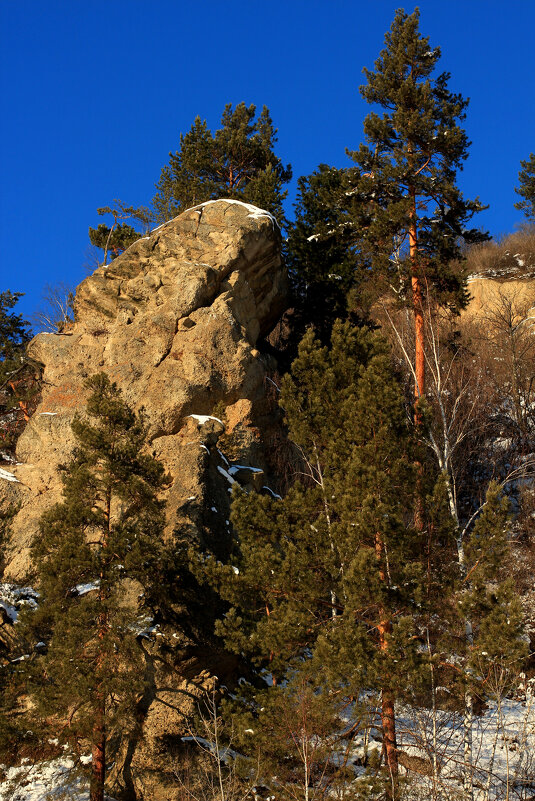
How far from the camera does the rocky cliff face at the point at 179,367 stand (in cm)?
1282

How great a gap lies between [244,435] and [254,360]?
1.97 metres

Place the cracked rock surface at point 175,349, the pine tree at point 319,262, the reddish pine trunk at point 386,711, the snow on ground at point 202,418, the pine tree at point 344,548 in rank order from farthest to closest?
the pine tree at point 319,262, the snow on ground at point 202,418, the cracked rock surface at point 175,349, the reddish pine trunk at point 386,711, the pine tree at point 344,548

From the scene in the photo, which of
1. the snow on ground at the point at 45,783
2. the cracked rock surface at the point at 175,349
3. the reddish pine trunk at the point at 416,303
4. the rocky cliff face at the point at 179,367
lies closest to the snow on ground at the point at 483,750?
the rocky cliff face at the point at 179,367

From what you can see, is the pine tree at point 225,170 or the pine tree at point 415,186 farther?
the pine tree at point 225,170

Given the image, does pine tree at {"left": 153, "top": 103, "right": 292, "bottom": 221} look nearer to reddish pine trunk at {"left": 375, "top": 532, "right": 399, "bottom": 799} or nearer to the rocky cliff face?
the rocky cliff face

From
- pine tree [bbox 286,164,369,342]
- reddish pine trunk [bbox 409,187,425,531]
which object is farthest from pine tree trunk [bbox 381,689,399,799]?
pine tree [bbox 286,164,369,342]

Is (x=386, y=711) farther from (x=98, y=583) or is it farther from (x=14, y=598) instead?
(x=14, y=598)

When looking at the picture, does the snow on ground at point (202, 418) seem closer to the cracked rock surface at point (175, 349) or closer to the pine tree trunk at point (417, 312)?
the cracked rock surface at point (175, 349)

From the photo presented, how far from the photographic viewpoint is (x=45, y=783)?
1035 cm

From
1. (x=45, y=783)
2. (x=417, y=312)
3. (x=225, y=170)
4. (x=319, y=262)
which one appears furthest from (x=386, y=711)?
(x=225, y=170)

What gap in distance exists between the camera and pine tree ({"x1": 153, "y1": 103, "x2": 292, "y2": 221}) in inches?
848

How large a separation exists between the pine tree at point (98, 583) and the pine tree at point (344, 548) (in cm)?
151

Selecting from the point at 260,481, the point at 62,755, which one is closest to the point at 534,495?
the point at 260,481

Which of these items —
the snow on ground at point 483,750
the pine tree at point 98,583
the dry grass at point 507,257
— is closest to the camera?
the snow on ground at point 483,750
